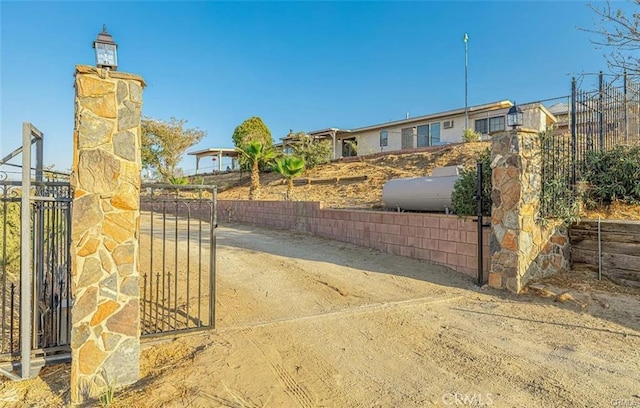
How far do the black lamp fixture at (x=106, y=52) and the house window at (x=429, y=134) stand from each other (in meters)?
20.8

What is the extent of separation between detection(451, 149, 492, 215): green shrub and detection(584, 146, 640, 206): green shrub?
185cm

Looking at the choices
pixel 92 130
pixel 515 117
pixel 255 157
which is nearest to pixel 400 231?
pixel 515 117

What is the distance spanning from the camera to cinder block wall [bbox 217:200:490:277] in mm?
6779

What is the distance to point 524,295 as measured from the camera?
5.59 meters

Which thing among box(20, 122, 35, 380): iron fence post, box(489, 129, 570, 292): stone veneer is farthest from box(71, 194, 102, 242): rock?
box(489, 129, 570, 292): stone veneer

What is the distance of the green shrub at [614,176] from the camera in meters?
6.71

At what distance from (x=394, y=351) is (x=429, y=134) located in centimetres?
2050

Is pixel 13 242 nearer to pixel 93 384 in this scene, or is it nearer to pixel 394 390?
pixel 93 384

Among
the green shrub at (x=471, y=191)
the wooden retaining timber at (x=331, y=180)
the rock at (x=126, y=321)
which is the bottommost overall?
the rock at (x=126, y=321)

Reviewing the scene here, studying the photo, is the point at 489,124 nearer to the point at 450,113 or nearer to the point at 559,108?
the point at 450,113

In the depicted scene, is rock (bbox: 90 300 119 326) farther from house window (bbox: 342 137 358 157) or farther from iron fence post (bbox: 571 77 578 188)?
house window (bbox: 342 137 358 157)

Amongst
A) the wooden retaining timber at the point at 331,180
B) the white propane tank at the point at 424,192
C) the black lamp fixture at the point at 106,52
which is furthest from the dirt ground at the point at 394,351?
the wooden retaining timber at the point at 331,180

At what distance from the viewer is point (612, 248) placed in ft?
18.9

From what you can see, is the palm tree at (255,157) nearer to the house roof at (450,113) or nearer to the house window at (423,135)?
the house roof at (450,113)
